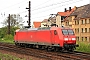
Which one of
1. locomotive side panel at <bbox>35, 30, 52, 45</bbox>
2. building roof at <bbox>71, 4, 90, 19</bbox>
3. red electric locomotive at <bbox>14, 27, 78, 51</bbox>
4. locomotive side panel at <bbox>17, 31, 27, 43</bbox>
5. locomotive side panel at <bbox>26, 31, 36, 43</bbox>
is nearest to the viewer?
red electric locomotive at <bbox>14, 27, 78, 51</bbox>

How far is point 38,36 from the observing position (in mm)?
29000

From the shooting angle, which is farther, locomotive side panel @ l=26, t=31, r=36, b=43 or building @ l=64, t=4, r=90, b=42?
building @ l=64, t=4, r=90, b=42

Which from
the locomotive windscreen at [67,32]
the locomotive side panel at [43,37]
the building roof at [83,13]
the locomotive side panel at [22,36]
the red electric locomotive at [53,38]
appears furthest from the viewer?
the building roof at [83,13]

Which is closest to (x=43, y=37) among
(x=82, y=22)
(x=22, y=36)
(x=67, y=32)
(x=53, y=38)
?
(x=53, y=38)

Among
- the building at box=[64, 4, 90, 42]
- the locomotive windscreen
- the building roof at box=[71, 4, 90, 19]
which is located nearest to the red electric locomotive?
the locomotive windscreen

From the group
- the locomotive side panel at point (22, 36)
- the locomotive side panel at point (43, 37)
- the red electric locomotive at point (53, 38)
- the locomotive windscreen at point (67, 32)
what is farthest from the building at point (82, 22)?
the locomotive windscreen at point (67, 32)

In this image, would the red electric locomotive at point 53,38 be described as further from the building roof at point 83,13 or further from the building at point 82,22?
the building roof at point 83,13

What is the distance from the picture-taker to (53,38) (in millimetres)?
24984

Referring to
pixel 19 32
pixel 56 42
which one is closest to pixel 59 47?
pixel 56 42

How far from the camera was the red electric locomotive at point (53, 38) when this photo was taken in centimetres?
2383

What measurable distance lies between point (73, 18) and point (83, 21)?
22.7ft

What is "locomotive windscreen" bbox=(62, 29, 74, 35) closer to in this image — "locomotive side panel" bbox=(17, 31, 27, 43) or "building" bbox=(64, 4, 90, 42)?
"locomotive side panel" bbox=(17, 31, 27, 43)

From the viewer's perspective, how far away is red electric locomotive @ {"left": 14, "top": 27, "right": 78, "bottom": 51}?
23828mm

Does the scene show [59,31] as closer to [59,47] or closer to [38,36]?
[59,47]
